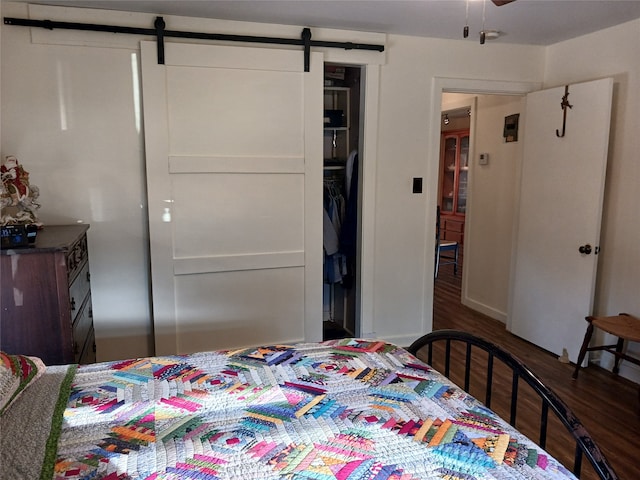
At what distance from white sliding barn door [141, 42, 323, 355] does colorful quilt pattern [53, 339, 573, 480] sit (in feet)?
4.66

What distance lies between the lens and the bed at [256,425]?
1.03m

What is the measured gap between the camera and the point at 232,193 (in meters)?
3.02

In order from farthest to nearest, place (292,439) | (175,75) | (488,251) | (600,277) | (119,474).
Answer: (488,251)
(600,277)
(175,75)
(292,439)
(119,474)

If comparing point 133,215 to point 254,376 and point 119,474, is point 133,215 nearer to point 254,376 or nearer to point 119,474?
point 254,376

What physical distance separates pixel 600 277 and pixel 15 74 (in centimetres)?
385

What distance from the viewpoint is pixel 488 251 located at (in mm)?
4398

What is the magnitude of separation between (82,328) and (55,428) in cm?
133

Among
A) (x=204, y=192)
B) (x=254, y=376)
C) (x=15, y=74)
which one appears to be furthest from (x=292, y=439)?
(x=15, y=74)

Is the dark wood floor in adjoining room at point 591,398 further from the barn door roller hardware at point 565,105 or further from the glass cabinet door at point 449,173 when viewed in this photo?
the glass cabinet door at point 449,173

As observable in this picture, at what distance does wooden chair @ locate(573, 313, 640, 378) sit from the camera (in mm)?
2721

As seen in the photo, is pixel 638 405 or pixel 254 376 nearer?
pixel 254 376

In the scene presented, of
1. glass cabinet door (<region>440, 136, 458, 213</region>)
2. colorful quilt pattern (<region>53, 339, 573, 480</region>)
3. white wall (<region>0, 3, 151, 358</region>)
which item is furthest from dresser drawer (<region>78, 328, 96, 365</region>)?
glass cabinet door (<region>440, 136, 458, 213</region>)

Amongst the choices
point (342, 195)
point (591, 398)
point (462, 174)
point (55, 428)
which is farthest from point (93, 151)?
point (462, 174)

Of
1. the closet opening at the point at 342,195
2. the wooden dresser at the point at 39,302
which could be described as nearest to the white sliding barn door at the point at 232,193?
the closet opening at the point at 342,195
